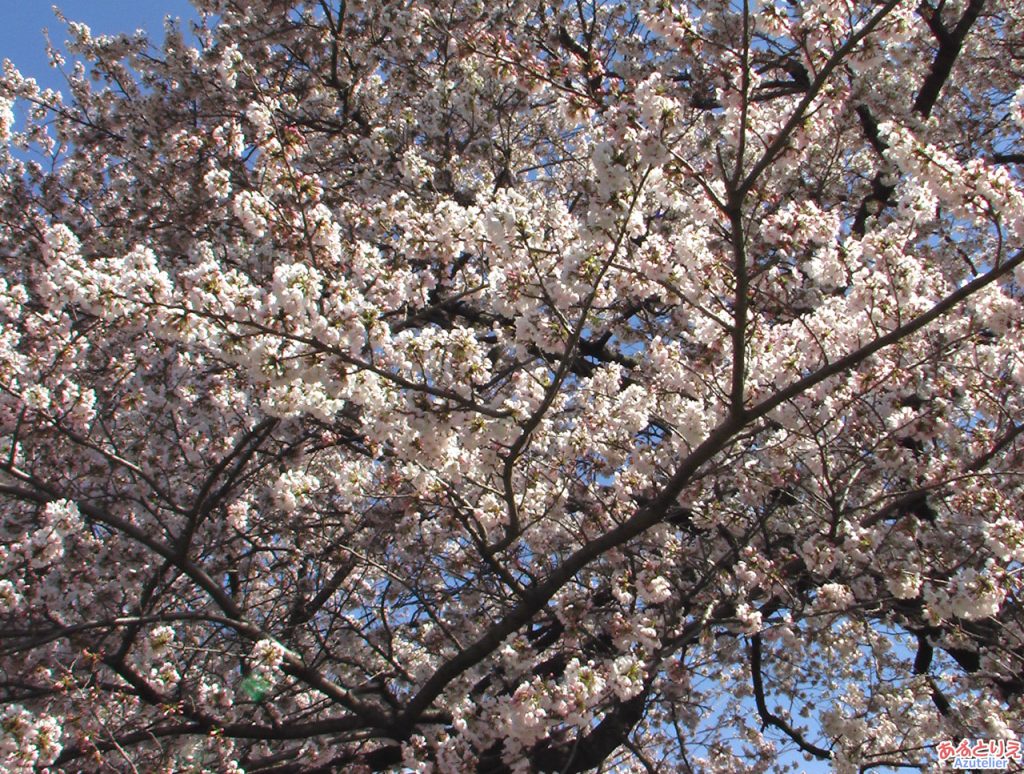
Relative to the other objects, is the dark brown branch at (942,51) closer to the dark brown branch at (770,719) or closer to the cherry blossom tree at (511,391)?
the cherry blossom tree at (511,391)

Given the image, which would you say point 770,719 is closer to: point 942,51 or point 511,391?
point 511,391

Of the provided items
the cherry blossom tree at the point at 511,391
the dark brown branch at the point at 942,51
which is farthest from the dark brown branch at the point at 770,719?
the dark brown branch at the point at 942,51

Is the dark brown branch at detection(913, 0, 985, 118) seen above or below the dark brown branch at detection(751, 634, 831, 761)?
above

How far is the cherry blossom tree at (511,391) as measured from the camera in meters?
3.58

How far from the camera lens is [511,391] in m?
5.16

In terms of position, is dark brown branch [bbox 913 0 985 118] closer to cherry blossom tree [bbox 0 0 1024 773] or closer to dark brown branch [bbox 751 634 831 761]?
cherry blossom tree [bbox 0 0 1024 773]

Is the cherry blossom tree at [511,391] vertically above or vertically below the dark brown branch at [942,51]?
below

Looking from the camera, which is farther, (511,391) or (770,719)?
(770,719)

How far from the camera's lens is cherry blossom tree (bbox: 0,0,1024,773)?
3578 millimetres

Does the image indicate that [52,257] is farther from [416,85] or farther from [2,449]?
[416,85]

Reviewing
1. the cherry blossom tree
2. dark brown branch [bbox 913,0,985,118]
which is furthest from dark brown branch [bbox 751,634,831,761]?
dark brown branch [bbox 913,0,985,118]

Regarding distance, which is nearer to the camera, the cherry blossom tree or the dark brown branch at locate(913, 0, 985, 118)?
the cherry blossom tree

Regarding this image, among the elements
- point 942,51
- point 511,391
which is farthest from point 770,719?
point 942,51

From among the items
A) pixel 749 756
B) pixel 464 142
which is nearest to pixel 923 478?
pixel 749 756
